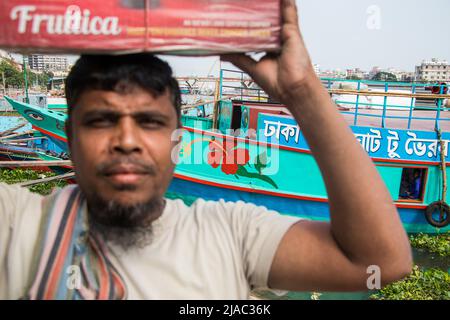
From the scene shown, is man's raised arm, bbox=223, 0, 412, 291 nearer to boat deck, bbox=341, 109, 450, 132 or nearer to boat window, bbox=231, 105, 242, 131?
boat deck, bbox=341, 109, 450, 132

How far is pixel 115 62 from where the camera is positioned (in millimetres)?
1266

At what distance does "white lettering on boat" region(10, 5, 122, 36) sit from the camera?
1.17 m

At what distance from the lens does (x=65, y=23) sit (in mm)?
1184

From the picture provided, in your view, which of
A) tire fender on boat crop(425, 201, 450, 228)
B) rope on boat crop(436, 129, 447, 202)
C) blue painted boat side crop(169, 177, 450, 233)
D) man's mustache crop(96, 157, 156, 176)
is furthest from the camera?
tire fender on boat crop(425, 201, 450, 228)

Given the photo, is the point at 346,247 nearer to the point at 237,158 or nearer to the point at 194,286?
the point at 194,286

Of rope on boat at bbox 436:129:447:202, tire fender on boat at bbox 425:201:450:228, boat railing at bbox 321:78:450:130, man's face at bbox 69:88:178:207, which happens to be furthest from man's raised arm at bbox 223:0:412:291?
tire fender on boat at bbox 425:201:450:228

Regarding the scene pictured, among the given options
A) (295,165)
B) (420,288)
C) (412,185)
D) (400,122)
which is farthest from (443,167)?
(295,165)

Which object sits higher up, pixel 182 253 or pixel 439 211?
pixel 182 253

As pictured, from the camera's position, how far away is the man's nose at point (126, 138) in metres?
1.16

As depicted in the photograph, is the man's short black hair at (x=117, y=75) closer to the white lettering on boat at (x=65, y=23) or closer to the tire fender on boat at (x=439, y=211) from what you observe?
the white lettering on boat at (x=65, y=23)

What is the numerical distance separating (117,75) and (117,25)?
0.53 feet

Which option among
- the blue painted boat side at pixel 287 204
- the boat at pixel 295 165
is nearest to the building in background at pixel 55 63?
the boat at pixel 295 165

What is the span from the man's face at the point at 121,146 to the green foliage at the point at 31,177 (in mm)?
10985

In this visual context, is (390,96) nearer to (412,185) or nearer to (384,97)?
(384,97)
